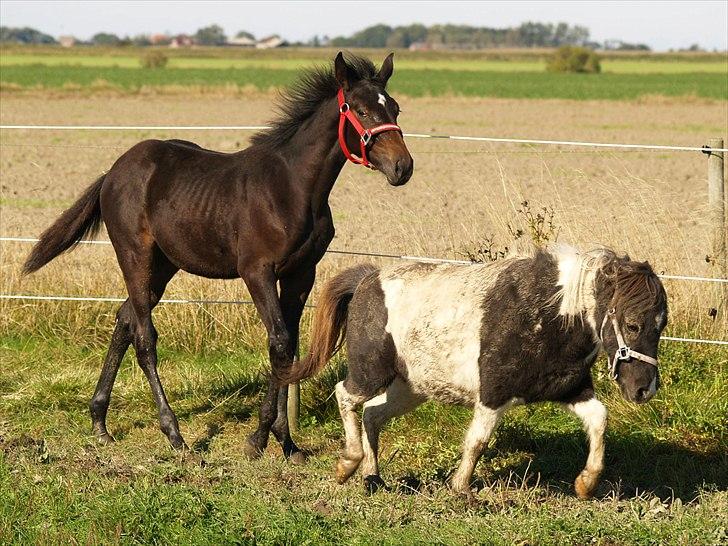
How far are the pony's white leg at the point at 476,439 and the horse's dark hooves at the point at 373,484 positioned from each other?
0.48 m

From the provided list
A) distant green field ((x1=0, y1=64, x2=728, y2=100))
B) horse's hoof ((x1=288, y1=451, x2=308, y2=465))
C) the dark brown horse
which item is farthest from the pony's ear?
distant green field ((x1=0, y1=64, x2=728, y2=100))

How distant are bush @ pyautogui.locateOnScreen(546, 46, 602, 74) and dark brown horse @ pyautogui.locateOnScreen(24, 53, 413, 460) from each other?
85226 millimetres

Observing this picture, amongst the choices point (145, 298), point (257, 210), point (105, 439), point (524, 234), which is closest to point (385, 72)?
point (257, 210)

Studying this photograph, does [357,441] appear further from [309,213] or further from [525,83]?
[525,83]

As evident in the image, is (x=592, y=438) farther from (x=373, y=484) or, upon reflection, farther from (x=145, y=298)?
(x=145, y=298)

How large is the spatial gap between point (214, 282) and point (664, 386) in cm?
407

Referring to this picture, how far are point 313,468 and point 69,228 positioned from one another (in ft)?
9.12

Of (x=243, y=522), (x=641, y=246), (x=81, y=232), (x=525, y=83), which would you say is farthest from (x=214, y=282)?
(x=525, y=83)

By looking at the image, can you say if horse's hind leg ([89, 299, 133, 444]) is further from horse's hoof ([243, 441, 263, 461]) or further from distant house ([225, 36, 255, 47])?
distant house ([225, 36, 255, 47])

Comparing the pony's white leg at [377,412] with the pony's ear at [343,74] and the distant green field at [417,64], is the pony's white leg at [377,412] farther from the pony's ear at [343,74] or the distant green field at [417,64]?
the distant green field at [417,64]

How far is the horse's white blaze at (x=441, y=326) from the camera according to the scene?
5.72m

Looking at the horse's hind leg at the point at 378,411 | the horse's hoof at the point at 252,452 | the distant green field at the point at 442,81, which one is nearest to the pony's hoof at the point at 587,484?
the horse's hind leg at the point at 378,411

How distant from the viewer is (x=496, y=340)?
5.61 metres

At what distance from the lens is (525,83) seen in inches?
2842
